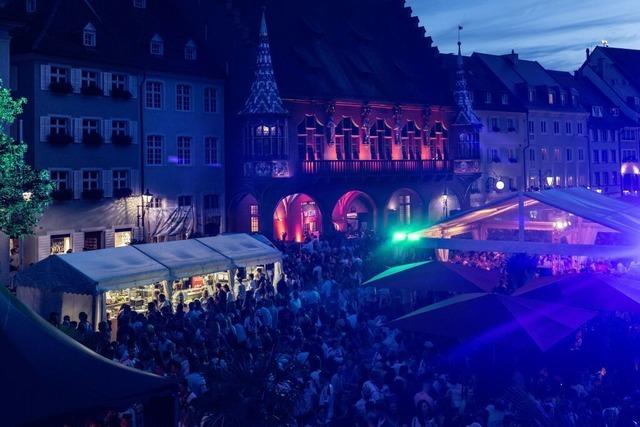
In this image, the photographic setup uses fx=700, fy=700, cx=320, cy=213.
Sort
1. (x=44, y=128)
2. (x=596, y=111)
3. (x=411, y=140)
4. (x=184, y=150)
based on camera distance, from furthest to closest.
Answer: (x=596, y=111)
(x=411, y=140)
(x=184, y=150)
(x=44, y=128)

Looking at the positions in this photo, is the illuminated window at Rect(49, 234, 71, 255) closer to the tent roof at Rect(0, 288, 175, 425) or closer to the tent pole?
the tent pole

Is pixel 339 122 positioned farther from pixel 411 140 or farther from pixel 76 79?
pixel 76 79

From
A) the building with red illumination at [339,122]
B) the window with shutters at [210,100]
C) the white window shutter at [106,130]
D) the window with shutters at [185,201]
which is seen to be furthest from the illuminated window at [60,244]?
the window with shutters at [210,100]

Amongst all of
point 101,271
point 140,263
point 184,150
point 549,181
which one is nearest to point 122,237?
point 184,150

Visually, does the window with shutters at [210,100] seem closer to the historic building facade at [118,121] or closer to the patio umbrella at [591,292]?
the historic building facade at [118,121]

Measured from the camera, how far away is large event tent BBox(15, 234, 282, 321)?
62.0 feet

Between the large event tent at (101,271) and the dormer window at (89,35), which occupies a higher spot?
the dormer window at (89,35)

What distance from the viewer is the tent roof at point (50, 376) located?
285 inches

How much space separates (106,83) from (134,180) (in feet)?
15.8

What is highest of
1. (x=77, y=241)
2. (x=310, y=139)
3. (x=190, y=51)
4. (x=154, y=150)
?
(x=190, y=51)

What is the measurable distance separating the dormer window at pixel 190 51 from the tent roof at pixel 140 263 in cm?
1500

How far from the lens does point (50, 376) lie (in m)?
7.62

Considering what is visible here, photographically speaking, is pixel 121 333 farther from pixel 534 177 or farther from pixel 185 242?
pixel 534 177

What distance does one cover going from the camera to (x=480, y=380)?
13430 mm
